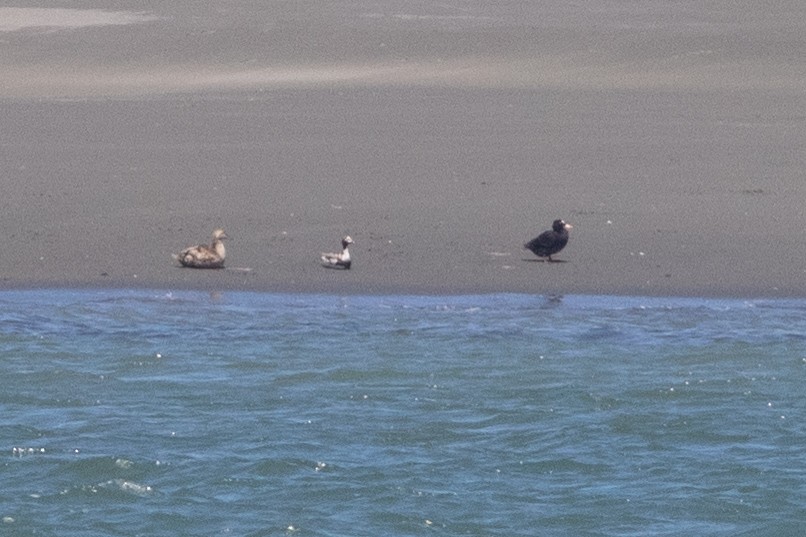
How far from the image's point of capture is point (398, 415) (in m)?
8.42

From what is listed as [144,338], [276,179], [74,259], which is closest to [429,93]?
[276,179]

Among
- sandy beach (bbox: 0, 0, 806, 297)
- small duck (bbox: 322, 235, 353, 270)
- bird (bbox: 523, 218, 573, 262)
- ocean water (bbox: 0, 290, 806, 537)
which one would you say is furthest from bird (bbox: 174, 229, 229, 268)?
bird (bbox: 523, 218, 573, 262)

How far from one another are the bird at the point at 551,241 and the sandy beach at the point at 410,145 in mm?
154

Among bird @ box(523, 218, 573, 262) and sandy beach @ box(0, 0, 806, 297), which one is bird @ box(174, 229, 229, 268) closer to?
sandy beach @ box(0, 0, 806, 297)

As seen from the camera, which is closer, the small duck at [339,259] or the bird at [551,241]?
the bird at [551,241]

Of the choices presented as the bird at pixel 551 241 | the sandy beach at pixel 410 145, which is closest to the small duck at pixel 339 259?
the sandy beach at pixel 410 145

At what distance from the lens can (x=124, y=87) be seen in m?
18.2

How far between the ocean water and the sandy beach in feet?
2.00

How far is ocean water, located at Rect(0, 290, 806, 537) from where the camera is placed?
7129mm

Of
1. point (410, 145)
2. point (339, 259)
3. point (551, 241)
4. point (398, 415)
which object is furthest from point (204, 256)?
point (410, 145)

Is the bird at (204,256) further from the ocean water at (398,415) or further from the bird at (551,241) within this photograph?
the bird at (551,241)

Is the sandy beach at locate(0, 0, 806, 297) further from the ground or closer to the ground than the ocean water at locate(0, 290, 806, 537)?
Answer: further from the ground

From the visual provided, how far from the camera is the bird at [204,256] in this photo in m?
10.8

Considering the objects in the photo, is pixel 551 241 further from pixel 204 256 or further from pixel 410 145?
pixel 410 145
